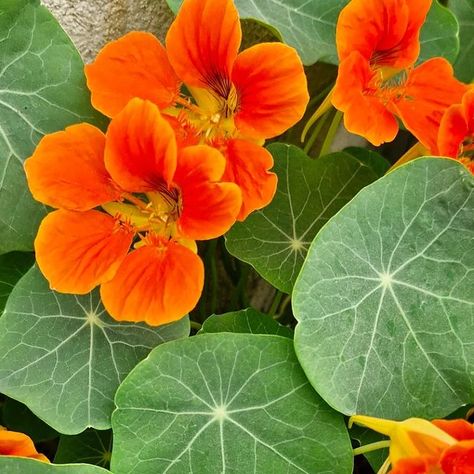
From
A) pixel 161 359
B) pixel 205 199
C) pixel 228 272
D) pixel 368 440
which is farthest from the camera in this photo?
pixel 228 272

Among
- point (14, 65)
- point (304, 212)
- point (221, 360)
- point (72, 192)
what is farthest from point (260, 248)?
point (14, 65)

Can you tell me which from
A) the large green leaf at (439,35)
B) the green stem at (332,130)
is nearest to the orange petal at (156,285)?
the green stem at (332,130)

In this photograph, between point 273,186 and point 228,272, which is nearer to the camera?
point 273,186

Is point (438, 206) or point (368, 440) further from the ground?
point (438, 206)

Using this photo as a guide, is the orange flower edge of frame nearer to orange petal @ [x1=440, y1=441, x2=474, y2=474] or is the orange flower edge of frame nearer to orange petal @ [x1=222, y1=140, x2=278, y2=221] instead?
orange petal @ [x1=222, y1=140, x2=278, y2=221]

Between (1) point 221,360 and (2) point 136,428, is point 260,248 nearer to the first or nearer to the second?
(1) point 221,360

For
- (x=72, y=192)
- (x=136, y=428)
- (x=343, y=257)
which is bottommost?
(x=136, y=428)

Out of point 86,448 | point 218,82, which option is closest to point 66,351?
point 86,448

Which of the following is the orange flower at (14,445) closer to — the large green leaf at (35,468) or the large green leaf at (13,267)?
the large green leaf at (35,468)
